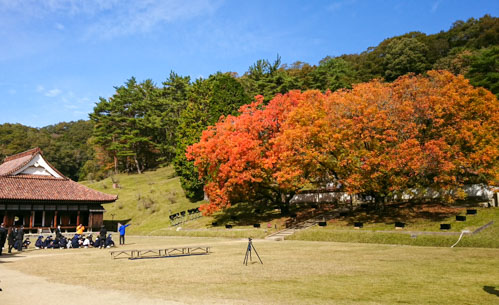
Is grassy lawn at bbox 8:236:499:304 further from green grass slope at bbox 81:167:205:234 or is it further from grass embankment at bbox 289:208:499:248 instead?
green grass slope at bbox 81:167:205:234

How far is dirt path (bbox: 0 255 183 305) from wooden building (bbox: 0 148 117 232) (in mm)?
27846

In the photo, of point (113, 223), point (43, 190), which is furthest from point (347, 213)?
point (43, 190)

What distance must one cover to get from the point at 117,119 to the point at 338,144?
56.2 meters

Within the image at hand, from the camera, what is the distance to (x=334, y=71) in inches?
2665

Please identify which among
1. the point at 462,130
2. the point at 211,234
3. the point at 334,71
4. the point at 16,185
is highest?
the point at 334,71

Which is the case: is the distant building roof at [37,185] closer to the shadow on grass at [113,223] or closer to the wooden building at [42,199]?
the wooden building at [42,199]

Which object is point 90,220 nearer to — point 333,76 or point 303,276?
point 303,276

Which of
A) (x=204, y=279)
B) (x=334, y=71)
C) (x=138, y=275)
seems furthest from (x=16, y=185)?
(x=334, y=71)

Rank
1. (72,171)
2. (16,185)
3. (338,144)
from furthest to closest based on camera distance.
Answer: (72,171) → (16,185) → (338,144)

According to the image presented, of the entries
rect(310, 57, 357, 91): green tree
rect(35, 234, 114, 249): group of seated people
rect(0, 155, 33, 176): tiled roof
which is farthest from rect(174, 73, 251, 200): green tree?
rect(35, 234, 114, 249): group of seated people

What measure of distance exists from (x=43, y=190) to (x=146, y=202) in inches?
574

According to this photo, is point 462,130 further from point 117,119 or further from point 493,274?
point 117,119

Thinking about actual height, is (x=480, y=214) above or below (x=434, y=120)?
below

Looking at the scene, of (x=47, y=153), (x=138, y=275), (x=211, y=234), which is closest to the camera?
(x=138, y=275)
